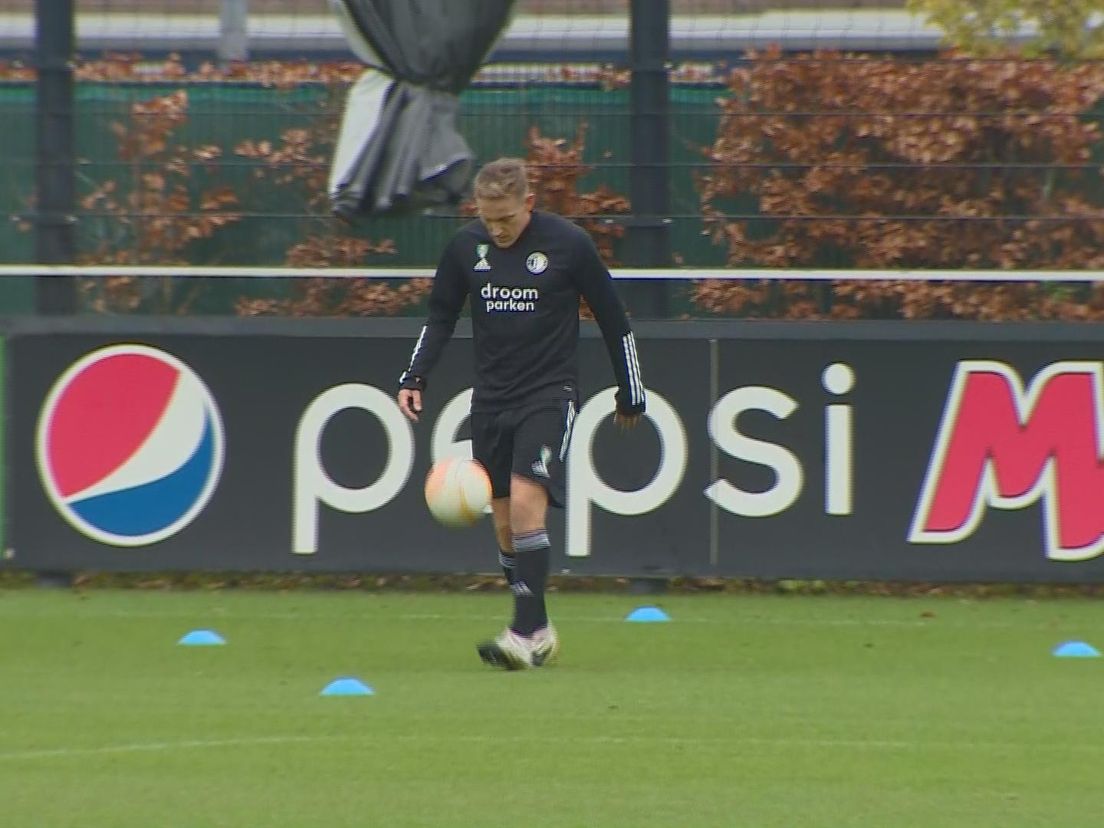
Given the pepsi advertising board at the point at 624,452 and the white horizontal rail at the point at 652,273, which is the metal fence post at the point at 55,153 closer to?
the white horizontal rail at the point at 652,273

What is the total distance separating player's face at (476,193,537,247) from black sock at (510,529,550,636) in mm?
1163

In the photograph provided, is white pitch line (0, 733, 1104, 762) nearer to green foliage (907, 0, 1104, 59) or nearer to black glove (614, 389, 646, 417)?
black glove (614, 389, 646, 417)

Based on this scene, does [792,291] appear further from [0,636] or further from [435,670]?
[0,636]

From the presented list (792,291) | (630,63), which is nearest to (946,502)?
(792,291)

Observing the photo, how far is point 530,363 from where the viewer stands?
27.7ft

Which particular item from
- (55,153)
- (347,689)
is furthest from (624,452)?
(55,153)

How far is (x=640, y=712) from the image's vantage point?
7.50 m

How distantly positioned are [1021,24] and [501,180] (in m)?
9.65

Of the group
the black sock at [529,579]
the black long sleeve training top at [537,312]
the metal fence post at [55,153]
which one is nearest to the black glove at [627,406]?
the black long sleeve training top at [537,312]

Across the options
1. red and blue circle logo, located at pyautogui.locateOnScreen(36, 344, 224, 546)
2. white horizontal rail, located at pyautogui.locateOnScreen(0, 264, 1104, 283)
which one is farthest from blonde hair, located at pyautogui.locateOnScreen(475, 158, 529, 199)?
red and blue circle logo, located at pyautogui.locateOnScreen(36, 344, 224, 546)

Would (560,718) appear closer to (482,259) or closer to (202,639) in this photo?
(482,259)

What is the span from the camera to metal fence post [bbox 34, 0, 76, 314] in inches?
444

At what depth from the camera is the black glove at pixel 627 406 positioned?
27.9 feet

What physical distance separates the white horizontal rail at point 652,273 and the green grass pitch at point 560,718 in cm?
167
